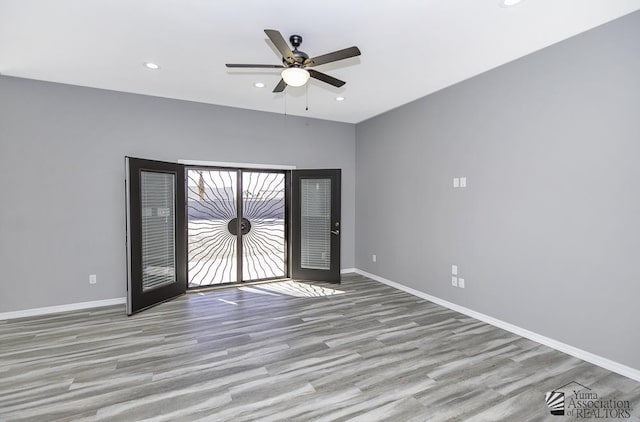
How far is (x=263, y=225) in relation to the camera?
5605 mm

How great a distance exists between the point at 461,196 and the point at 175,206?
14.0 ft

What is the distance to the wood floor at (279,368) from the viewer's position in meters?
2.16

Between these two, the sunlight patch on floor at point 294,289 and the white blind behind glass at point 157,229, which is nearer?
the white blind behind glass at point 157,229

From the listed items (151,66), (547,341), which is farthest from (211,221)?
(547,341)

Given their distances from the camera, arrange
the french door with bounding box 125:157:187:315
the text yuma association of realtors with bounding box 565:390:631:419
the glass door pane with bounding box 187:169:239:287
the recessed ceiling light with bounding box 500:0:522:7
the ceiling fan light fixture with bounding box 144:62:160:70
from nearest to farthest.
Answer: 1. the text yuma association of realtors with bounding box 565:390:631:419
2. the recessed ceiling light with bounding box 500:0:522:7
3. the ceiling fan light fixture with bounding box 144:62:160:70
4. the french door with bounding box 125:157:187:315
5. the glass door pane with bounding box 187:169:239:287

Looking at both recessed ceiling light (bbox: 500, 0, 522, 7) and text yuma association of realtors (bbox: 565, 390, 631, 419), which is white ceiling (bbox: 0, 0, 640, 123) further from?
text yuma association of realtors (bbox: 565, 390, 631, 419)

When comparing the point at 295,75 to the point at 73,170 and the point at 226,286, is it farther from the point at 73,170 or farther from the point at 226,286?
the point at 226,286

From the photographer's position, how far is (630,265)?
2.55m

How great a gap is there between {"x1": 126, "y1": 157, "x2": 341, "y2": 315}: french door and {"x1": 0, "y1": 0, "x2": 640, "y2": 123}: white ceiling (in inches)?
55.2

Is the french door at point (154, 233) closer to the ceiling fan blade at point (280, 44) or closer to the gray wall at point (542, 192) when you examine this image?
the ceiling fan blade at point (280, 44)

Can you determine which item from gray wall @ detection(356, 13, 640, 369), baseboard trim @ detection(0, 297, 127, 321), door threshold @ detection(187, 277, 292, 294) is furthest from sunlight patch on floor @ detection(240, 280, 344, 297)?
baseboard trim @ detection(0, 297, 127, 321)

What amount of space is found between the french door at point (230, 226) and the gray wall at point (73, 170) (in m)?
0.50

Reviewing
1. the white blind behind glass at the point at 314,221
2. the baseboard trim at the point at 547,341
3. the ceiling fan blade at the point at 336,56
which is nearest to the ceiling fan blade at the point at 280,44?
the ceiling fan blade at the point at 336,56

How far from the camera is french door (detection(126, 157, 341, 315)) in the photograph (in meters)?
4.34
